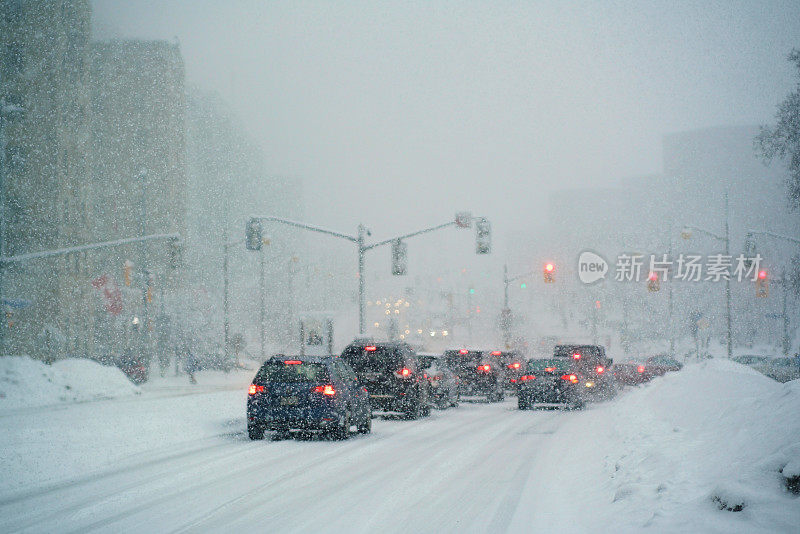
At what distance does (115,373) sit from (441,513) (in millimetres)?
29622

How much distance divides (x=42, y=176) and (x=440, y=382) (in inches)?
1769

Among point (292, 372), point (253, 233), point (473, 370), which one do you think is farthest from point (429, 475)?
point (253, 233)

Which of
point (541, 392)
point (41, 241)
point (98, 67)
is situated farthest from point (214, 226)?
point (541, 392)

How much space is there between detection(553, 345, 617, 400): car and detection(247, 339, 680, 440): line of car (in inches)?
1.4

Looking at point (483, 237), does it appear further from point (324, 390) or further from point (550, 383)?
point (324, 390)

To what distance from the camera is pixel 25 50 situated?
196ft

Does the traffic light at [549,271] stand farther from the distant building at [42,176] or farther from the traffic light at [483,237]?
the distant building at [42,176]

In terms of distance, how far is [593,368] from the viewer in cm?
3084

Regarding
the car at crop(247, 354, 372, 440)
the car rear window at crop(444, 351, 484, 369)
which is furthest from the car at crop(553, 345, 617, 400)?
the car at crop(247, 354, 372, 440)

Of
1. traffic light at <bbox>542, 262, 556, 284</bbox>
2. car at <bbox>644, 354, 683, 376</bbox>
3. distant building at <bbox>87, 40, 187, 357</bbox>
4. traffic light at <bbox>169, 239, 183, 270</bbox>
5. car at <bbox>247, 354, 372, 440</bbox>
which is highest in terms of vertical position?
distant building at <bbox>87, 40, 187, 357</bbox>

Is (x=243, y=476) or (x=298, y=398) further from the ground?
(x=298, y=398)

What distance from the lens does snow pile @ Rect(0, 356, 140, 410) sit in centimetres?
2934

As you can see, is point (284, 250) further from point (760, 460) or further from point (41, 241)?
point (760, 460)

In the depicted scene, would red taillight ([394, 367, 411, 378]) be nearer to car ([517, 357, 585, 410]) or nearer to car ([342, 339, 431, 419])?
car ([342, 339, 431, 419])
